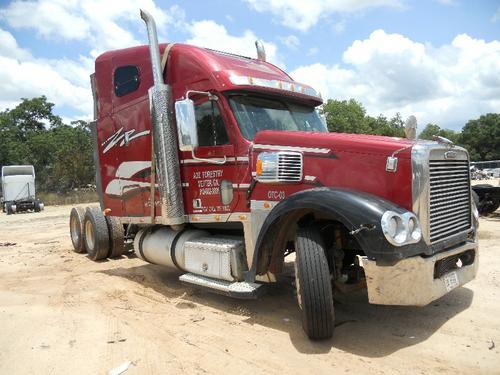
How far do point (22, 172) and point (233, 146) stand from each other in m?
27.2

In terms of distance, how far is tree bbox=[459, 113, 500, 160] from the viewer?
58781mm

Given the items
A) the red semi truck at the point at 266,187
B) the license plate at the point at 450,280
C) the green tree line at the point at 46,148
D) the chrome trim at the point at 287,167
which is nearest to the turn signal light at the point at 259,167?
the red semi truck at the point at 266,187

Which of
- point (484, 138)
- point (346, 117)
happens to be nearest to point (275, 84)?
point (346, 117)

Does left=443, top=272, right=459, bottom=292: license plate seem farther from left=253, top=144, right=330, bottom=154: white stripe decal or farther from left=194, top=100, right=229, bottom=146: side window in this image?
left=194, top=100, right=229, bottom=146: side window

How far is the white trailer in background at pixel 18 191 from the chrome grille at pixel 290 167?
2657 centimetres

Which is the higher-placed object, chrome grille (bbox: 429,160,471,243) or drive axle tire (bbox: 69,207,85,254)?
chrome grille (bbox: 429,160,471,243)

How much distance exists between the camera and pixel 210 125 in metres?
5.45

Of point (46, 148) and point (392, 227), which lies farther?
point (46, 148)

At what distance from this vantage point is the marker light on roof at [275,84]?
5.30 m

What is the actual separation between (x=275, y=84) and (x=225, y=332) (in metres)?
2.90

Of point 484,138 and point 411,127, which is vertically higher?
point 484,138

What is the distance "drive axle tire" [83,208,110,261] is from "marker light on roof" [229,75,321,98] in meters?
4.89

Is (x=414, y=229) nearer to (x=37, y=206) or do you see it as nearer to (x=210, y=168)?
(x=210, y=168)

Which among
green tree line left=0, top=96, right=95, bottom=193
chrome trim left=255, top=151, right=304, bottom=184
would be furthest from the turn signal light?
green tree line left=0, top=96, right=95, bottom=193
